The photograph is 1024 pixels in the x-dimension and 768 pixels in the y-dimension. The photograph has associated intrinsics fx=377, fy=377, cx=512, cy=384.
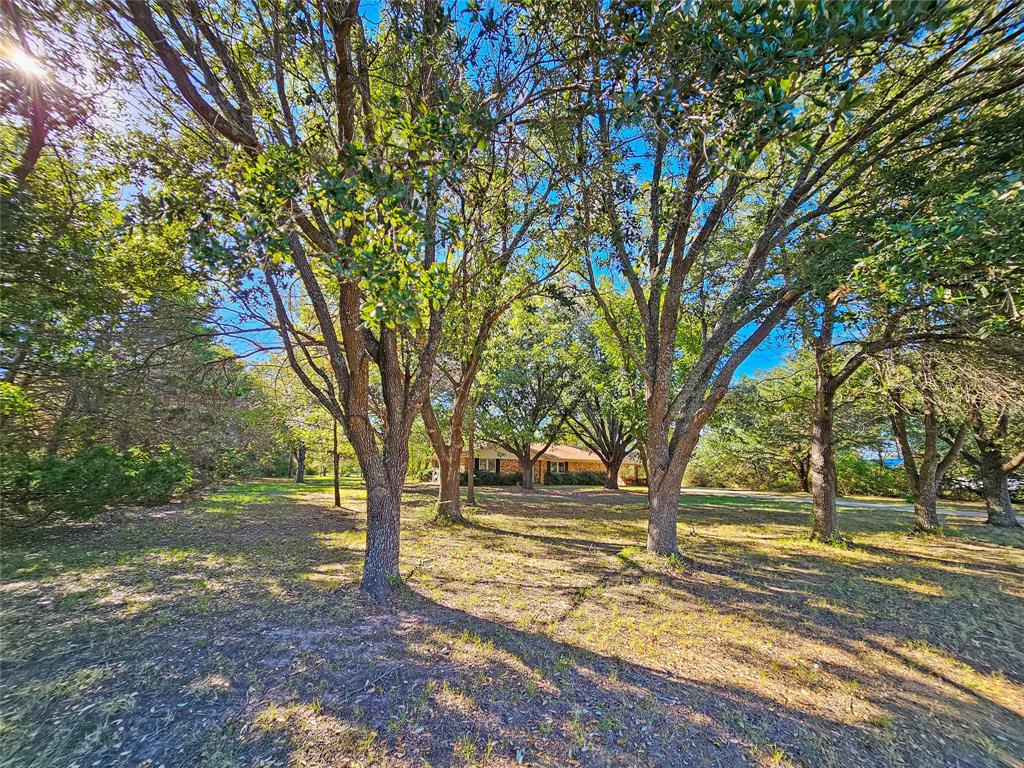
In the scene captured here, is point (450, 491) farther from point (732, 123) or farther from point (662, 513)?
point (732, 123)

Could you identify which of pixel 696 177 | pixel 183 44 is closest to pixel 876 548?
pixel 696 177

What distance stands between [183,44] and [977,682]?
9729mm

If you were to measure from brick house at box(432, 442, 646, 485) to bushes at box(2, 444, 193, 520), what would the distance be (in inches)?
848

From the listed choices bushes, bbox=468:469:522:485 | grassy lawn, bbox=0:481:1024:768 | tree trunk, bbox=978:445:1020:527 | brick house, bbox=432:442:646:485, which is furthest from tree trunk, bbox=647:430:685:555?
brick house, bbox=432:442:646:485

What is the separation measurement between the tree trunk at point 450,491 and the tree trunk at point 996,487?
596 inches

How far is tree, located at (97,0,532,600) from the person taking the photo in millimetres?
2773

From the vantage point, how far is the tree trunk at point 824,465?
8586 millimetres

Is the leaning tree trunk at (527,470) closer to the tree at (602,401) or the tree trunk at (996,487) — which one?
the tree at (602,401)

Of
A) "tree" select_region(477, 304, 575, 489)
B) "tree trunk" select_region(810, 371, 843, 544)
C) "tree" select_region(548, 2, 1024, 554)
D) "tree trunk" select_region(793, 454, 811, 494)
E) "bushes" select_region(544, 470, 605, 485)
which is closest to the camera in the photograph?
"tree" select_region(548, 2, 1024, 554)

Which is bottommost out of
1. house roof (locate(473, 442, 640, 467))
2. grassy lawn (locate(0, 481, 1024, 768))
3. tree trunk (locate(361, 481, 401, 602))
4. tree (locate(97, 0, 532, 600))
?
grassy lawn (locate(0, 481, 1024, 768))

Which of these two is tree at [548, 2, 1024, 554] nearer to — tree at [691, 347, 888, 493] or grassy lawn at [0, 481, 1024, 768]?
grassy lawn at [0, 481, 1024, 768]

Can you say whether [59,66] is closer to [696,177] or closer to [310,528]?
[696,177]

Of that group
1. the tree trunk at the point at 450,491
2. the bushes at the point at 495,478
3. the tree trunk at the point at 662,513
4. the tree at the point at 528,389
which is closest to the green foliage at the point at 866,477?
the tree at the point at 528,389

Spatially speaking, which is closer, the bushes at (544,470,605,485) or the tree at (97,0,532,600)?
the tree at (97,0,532,600)
